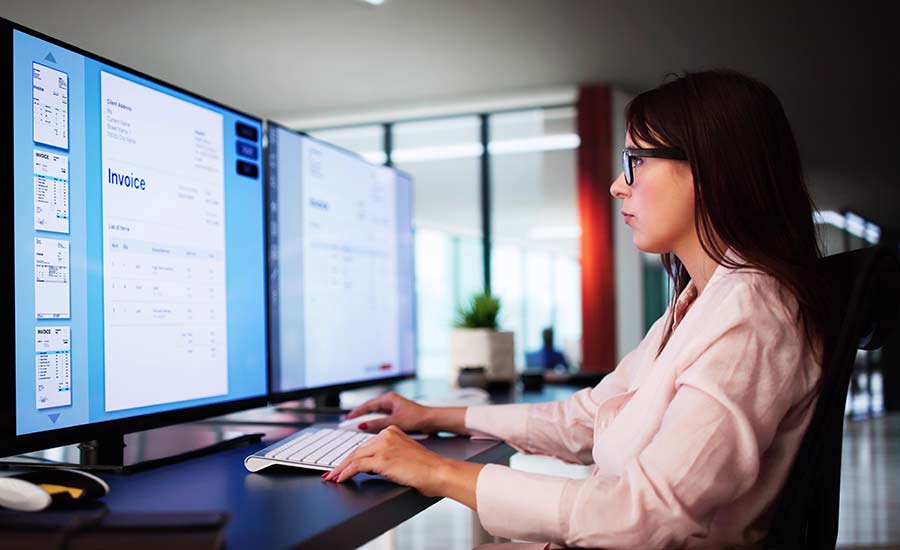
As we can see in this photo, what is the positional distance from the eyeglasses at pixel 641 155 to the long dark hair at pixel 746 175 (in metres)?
0.02

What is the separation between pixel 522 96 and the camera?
7539 mm

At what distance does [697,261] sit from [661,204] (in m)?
0.11

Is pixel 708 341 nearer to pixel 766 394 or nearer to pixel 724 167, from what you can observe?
pixel 766 394

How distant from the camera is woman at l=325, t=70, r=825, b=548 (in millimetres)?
911

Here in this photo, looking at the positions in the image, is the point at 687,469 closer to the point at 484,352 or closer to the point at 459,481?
the point at 459,481

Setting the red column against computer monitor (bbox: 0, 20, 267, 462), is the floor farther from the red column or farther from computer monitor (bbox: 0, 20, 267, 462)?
the red column

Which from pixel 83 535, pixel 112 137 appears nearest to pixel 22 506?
pixel 83 535

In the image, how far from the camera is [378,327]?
212 centimetres

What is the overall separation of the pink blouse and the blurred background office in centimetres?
341

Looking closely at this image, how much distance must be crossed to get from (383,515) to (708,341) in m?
0.45

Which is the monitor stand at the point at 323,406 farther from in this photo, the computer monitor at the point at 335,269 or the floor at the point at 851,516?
the floor at the point at 851,516

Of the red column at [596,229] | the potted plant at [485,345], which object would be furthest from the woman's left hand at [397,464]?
the red column at [596,229]

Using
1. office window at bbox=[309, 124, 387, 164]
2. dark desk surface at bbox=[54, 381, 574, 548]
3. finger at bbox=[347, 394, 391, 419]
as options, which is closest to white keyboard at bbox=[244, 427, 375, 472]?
dark desk surface at bbox=[54, 381, 574, 548]

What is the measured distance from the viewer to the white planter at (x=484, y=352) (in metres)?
2.67
